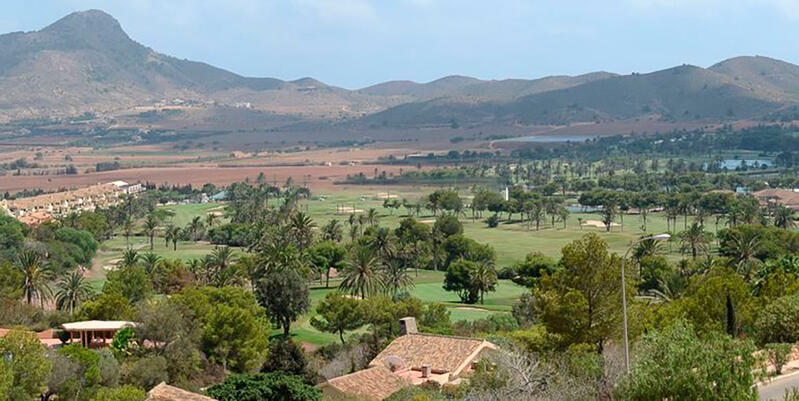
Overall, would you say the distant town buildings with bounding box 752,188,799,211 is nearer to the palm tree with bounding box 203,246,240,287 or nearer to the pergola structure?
the palm tree with bounding box 203,246,240,287

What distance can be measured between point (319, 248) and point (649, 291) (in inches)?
1193

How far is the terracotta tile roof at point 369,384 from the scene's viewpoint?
38.5 metres

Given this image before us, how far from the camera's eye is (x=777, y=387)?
2603cm

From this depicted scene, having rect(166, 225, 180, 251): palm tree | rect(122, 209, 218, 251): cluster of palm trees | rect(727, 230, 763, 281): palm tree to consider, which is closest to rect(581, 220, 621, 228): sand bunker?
rect(727, 230, 763, 281): palm tree

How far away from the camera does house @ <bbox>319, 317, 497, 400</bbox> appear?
39.0 m

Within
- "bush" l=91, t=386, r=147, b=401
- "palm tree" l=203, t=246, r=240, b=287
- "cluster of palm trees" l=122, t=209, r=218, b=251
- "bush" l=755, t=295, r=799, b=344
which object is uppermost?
"bush" l=755, t=295, r=799, b=344

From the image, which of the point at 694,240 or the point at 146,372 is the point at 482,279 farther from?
the point at 146,372

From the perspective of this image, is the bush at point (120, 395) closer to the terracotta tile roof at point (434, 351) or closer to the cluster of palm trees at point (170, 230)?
the terracotta tile roof at point (434, 351)

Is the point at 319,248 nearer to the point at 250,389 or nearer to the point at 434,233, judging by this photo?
the point at 434,233

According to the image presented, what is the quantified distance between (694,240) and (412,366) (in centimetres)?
4601

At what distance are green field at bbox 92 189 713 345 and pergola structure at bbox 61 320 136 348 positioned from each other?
12743 millimetres

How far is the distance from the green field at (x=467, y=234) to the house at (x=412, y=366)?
14.4 m

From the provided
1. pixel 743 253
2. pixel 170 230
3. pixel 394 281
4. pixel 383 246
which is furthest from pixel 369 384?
pixel 170 230

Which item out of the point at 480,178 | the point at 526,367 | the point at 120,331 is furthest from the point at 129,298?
the point at 480,178
